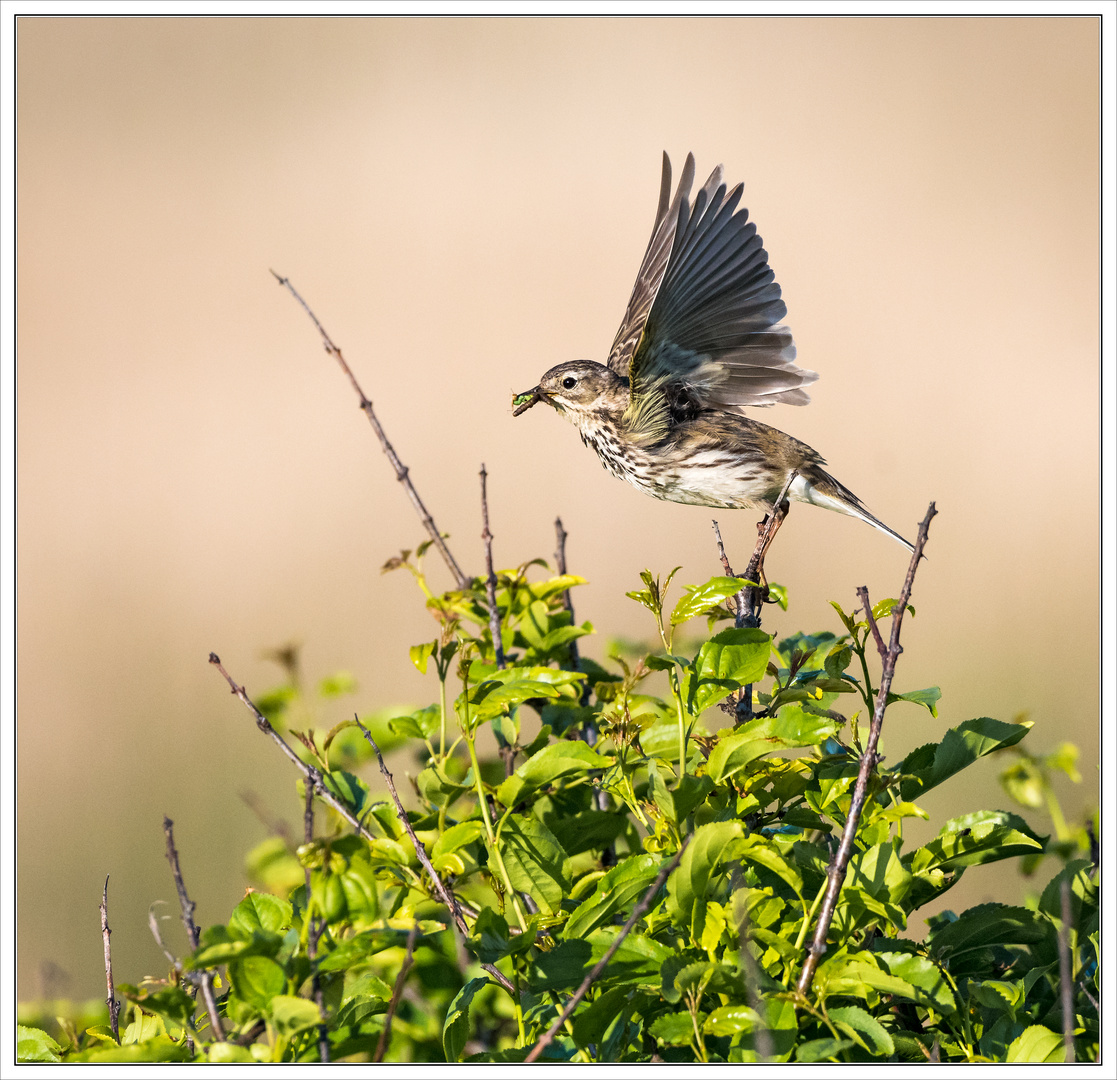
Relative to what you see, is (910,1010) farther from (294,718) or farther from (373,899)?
(294,718)

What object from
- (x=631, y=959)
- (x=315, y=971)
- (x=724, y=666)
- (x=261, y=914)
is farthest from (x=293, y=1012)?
(x=724, y=666)

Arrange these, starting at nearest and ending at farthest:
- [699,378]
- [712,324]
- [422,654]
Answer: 1. [422,654]
2. [712,324]
3. [699,378]

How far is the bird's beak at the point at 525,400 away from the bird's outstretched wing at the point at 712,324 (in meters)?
0.26

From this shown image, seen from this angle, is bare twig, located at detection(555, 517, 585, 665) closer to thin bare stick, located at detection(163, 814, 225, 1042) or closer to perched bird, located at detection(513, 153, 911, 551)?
perched bird, located at detection(513, 153, 911, 551)

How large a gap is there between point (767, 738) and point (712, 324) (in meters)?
1.26

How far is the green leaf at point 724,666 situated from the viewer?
136 cm

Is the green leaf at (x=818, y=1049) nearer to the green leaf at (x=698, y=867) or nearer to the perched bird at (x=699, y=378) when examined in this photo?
the green leaf at (x=698, y=867)

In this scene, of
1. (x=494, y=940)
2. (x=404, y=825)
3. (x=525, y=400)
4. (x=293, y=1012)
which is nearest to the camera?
(x=293, y=1012)

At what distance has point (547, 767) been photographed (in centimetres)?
139

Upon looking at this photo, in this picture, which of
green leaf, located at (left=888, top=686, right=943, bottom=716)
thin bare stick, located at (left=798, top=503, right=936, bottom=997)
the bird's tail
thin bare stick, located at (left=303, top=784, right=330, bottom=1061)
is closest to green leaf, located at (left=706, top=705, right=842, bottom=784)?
thin bare stick, located at (left=798, top=503, right=936, bottom=997)

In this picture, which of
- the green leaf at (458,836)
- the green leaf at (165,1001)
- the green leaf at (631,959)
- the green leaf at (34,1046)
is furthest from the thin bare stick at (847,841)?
the green leaf at (34,1046)

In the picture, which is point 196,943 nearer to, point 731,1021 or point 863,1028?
point 731,1021

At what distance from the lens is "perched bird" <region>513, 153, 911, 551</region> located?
221 centimetres

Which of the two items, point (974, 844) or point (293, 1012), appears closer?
point (293, 1012)
